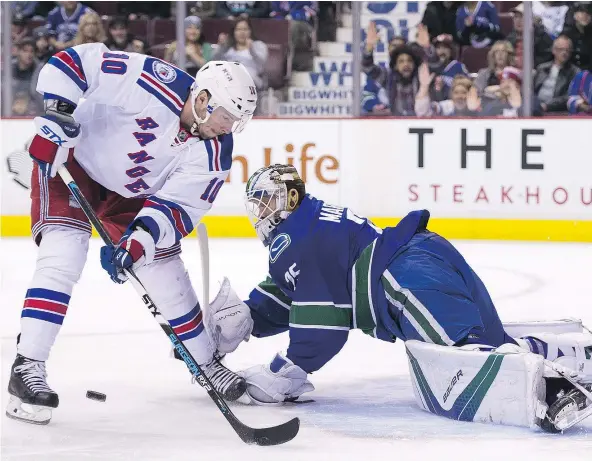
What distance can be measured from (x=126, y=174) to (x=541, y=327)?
121 cm

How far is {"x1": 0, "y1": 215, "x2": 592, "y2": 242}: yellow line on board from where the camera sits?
6812mm

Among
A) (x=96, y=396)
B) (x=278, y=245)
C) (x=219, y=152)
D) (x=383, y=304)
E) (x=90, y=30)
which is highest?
(x=90, y=30)

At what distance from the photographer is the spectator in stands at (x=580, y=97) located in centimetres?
692

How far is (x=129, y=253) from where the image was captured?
297cm

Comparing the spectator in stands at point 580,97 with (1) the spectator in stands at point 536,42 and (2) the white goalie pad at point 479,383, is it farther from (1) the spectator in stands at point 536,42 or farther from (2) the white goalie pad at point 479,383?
(2) the white goalie pad at point 479,383

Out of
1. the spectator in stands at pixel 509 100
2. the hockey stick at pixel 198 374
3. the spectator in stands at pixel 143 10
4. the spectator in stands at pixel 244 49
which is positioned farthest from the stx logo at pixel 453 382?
the spectator in stands at pixel 143 10

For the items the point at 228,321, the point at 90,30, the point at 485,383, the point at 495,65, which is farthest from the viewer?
the point at 90,30

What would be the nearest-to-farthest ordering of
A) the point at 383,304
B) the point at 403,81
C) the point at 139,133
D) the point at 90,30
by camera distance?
1. the point at 383,304
2. the point at 139,133
3. the point at 403,81
4. the point at 90,30

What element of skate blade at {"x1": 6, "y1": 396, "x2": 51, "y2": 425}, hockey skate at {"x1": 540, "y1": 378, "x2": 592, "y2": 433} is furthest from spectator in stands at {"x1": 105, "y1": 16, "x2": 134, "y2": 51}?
hockey skate at {"x1": 540, "y1": 378, "x2": 592, "y2": 433}

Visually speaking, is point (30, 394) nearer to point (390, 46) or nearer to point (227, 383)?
point (227, 383)

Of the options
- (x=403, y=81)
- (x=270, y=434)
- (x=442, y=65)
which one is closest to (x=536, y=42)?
(x=442, y=65)

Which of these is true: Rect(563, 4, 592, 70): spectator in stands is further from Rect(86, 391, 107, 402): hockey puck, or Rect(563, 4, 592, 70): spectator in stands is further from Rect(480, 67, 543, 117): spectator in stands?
Rect(86, 391, 107, 402): hockey puck

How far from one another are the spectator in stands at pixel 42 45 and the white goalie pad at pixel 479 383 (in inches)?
194

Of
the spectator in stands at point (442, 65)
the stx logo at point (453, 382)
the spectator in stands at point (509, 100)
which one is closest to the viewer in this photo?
the stx logo at point (453, 382)
